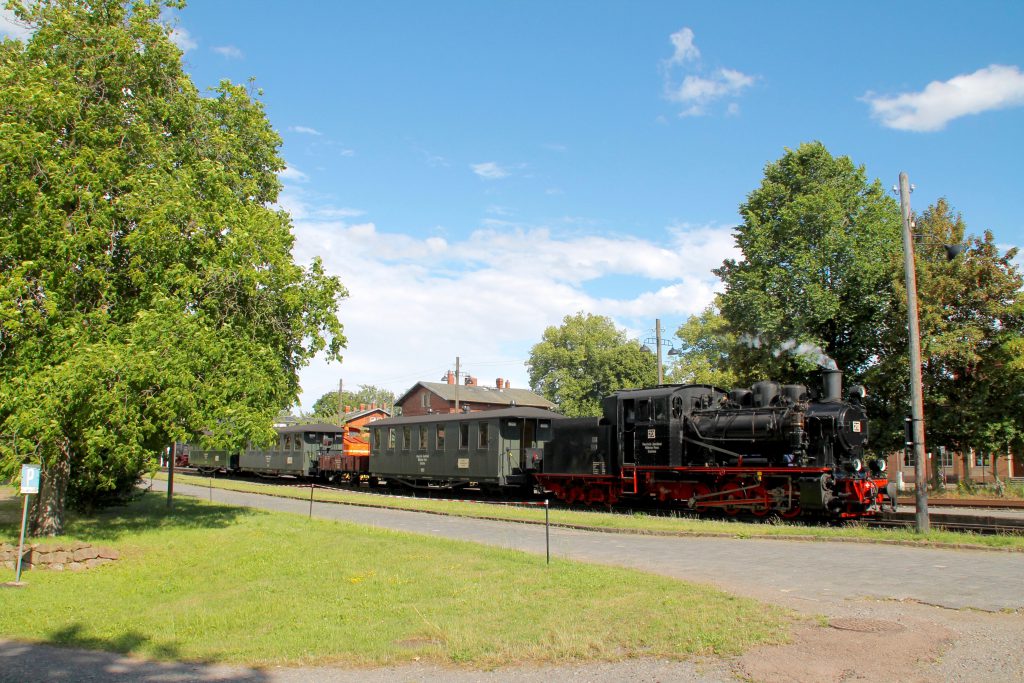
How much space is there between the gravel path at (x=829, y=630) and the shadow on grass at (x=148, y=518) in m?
7.78

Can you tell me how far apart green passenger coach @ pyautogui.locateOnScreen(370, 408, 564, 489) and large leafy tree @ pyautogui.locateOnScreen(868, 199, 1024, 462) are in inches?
511

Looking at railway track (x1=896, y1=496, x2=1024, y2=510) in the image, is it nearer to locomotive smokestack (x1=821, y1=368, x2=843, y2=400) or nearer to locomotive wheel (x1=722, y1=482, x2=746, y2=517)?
locomotive smokestack (x1=821, y1=368, x2=843, y2=400)

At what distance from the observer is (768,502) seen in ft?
58.5

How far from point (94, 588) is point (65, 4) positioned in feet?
39.5

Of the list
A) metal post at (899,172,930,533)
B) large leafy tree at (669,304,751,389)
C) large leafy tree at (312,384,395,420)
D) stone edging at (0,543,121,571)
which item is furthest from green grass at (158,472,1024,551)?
large leafy tree at (312,384,395,420)

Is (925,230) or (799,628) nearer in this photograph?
(799,628)

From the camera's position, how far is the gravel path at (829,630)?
21.1 ft

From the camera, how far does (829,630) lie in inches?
295

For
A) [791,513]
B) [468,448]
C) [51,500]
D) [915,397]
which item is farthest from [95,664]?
[468,448]

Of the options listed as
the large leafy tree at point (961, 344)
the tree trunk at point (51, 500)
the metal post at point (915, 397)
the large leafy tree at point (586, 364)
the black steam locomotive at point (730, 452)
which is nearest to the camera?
the metal post at point (915, 397)

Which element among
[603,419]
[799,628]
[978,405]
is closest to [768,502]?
[603,419]

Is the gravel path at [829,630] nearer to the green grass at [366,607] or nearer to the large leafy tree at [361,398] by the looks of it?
the green grass at [366,607]

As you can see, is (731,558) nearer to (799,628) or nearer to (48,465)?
(799,628)

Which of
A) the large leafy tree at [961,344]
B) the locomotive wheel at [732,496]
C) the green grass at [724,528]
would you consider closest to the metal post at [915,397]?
the green grass at [724,528]
